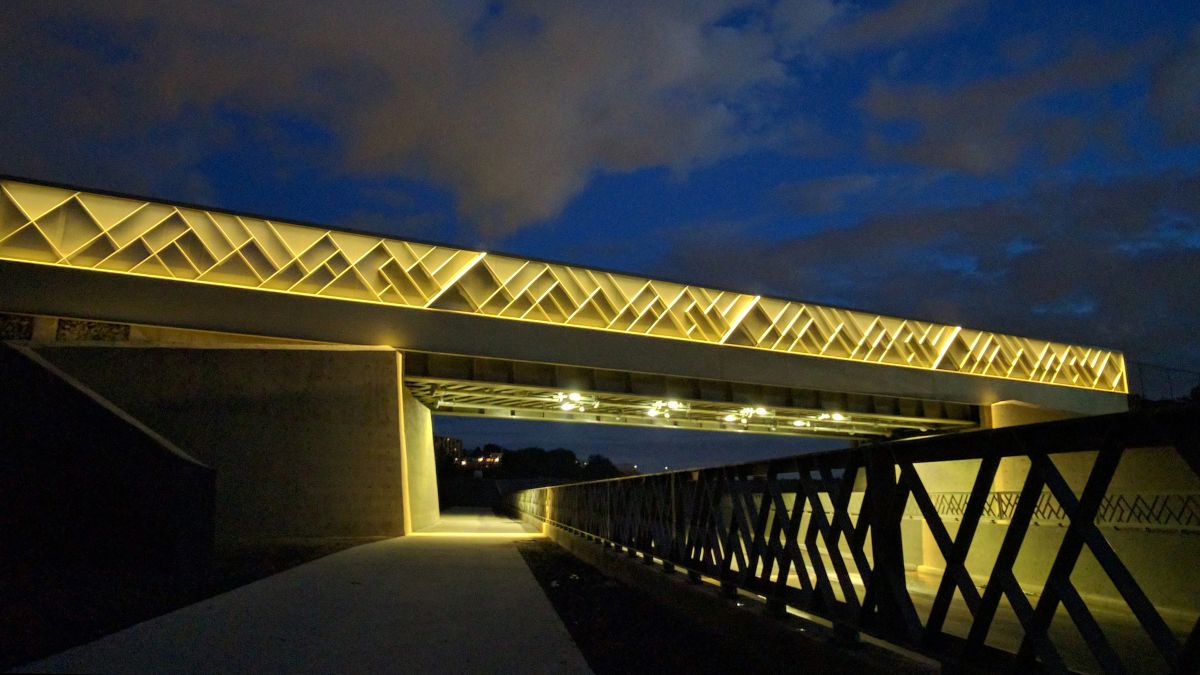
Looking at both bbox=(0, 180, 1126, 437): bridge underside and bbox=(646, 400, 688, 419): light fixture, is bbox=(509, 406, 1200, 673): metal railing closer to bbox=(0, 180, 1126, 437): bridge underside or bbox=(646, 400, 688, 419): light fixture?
bbox=(0, 180, 1126, 437): bridge underside

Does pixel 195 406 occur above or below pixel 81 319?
below

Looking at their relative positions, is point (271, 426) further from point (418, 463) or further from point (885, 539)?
point (885, 539)

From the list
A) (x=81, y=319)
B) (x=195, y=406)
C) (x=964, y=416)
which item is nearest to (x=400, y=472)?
(x=195, y=406)

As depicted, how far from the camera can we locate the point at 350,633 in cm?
707

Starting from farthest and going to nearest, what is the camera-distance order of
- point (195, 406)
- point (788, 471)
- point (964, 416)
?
point (964, 416) < point (195, 406) < point (788, 471)

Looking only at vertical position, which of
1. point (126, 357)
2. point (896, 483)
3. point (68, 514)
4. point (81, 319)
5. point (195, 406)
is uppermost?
point (81, 319)

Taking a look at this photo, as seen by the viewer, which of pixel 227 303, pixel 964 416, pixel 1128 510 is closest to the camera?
pixel 1128 510

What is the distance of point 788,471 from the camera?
6738 mm

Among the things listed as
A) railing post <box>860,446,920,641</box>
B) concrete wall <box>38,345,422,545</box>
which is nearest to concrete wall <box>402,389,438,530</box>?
concrete wall <box>38,345,422,545</box>

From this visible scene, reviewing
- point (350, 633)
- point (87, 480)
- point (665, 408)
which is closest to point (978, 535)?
point (350, 633)

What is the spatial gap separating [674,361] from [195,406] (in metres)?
18.1

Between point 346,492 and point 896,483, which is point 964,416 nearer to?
point 346,492

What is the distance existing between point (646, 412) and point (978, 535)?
1035 inches

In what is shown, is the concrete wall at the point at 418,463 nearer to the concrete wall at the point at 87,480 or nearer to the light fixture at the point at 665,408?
the light fixture at the point at 665,408
